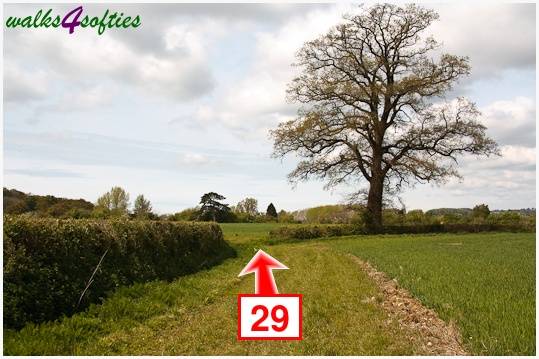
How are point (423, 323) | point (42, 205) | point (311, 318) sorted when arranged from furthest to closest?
point (42, 205) < point (311, 318) < point (423, 323)

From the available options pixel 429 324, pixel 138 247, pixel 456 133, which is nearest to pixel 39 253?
pixel 138 247

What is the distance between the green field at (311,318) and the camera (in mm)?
8312

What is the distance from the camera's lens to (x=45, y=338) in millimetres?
8492

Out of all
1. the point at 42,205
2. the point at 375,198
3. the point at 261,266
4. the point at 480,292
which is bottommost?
the point at 480,292

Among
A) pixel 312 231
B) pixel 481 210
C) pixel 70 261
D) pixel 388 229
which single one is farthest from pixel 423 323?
pixel 481 210

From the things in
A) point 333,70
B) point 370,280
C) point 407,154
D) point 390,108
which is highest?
point 333,70

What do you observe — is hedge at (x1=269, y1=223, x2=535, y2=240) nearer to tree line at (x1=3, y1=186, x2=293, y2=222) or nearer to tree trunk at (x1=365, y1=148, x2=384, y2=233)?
tree trunk at (x1=365, y1=148, x2=384, y2=233)

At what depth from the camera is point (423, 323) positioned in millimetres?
9727

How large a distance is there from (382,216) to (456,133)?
10.2 meters

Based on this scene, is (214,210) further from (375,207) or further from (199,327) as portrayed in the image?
(199,327)

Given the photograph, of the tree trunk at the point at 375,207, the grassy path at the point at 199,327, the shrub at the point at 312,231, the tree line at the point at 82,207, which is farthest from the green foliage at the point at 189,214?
the grassy path at the point at 199,327

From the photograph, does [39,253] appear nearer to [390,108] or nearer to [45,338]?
[45,338]

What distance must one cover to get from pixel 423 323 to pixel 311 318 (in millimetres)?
2182

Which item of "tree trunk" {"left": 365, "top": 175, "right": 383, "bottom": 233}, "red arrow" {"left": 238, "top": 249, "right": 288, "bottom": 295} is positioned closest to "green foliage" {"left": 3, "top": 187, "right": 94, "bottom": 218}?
"red arrow" {"left": 238, "top": 249, "right": 288, "bottom": 295}
